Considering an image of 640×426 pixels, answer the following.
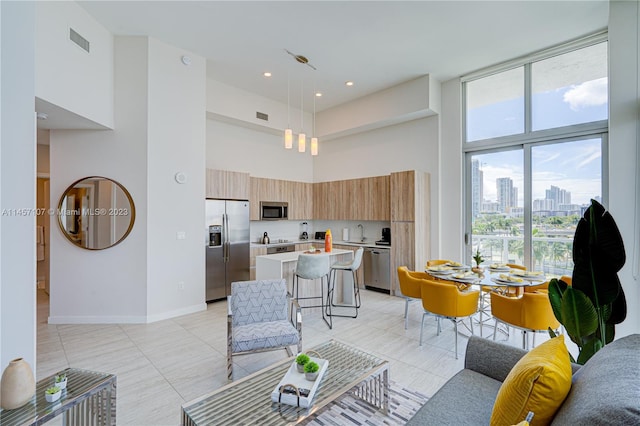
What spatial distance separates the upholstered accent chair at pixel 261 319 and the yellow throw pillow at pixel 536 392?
68.5 inches

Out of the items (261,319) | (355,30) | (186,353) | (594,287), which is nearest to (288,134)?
(355,30)

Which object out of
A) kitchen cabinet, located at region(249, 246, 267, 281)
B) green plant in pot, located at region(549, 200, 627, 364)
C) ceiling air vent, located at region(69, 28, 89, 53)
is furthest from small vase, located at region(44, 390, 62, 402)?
kitchen cabinet, located at region(249, 246, 267, 281)

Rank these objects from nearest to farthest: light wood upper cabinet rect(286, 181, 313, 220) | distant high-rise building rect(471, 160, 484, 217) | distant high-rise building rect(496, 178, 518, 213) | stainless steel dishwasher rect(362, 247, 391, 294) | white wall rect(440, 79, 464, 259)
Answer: distant high-rise building rect(496, 178, 518, 213) < distant high-rise building rect(471, 160, 484, 217) < white wall rect(440, 79, 464, 259) < stainless steel dishwasher rect(362, 247, 391, 294) < light wood upper cabinet rect(286, 181, 313, 220)

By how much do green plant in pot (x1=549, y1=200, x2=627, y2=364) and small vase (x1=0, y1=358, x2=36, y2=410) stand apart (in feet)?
9.87

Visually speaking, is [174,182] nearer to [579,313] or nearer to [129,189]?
[129,189]

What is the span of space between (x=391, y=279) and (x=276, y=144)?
403 centimetres

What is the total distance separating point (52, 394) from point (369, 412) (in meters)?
2.00

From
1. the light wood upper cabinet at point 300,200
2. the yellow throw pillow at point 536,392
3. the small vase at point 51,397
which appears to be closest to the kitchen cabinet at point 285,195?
the light wood upper cabinet at point 300,200

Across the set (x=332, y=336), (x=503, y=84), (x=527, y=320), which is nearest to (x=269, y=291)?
(x=332, y=336)

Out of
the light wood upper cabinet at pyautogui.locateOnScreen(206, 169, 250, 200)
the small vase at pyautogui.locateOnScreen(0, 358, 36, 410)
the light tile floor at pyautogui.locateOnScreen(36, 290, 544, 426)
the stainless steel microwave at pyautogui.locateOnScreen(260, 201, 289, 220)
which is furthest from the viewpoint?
the stainless steel microwave at pyautogui.locateOnScreen(260, 201, 289, 220)

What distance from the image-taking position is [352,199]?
6375 millimetres

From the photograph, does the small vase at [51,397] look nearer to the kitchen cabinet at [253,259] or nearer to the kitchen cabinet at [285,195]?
the kitchen cabinet at [253,259]

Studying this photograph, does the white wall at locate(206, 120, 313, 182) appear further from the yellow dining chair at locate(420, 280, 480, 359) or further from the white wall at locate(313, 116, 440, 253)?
the yellow dining chair at locate(420, 280, 480, 359)

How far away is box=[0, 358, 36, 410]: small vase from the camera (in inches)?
56.1
